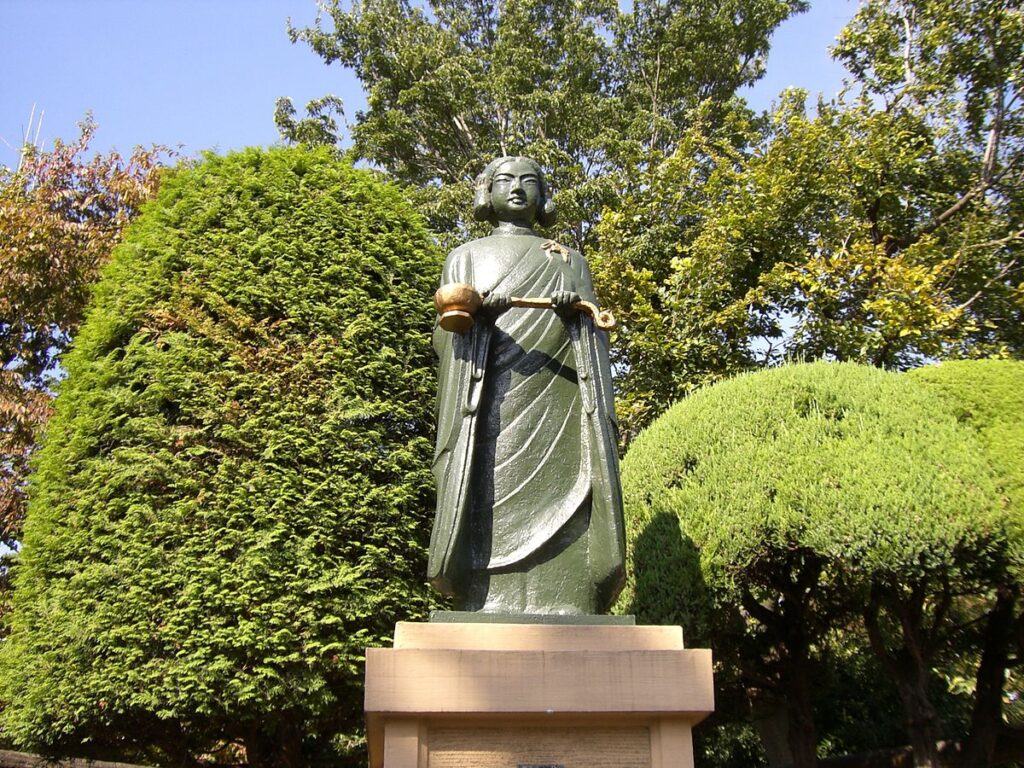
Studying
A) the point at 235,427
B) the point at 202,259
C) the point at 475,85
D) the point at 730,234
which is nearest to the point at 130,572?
the point at 235,427

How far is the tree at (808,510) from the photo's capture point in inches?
356

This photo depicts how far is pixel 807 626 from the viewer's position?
11.8m

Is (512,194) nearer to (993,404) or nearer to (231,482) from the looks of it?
(231,482)

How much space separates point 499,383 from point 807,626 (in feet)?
25.8

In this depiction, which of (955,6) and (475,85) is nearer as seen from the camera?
(955,6)

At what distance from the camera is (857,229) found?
15.2m

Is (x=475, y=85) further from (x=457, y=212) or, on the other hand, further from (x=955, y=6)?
(x=955, y=6)

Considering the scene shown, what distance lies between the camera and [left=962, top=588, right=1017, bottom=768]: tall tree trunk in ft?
34.9

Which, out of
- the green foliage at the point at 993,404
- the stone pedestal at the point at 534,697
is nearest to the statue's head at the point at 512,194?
the stone pedestal at the point at 534,697

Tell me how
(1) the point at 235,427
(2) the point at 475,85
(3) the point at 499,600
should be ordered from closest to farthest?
(3) the point at 499,600
(1) the point at 235,427
(2) the point at 475,85

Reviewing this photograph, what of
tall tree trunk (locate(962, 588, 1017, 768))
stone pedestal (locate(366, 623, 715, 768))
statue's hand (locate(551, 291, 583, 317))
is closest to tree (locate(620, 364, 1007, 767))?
tall tree trunk (locate(962, 588, 1017, 768))

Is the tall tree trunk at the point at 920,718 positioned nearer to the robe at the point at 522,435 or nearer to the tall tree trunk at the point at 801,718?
the tall tree trunk at the point at 801,718

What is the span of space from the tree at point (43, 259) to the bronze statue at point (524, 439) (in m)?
8.60

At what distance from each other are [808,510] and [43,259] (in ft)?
37.4
